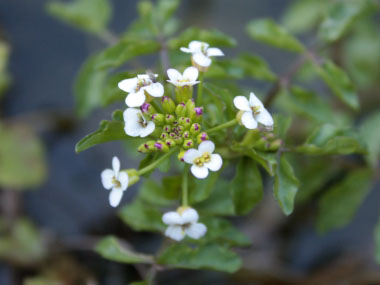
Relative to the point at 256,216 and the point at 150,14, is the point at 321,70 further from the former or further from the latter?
the point at 256,216

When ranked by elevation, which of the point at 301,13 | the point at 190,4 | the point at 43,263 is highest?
the point at 190,4

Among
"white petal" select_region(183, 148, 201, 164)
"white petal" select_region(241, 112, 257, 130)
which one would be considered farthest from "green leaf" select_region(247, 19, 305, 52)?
"white petal" select_region(183, 148, 201, 164)

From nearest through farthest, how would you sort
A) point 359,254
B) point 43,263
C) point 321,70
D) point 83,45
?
point 321,70, point 43,263, point 359,254, point 83,45

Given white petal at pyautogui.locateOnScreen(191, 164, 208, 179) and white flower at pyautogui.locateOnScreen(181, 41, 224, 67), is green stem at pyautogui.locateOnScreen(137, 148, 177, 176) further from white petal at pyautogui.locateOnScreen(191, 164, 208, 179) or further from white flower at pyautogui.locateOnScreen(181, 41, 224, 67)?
white flower at pyautogui.locateOnScreen(181, 41, 224, 67)

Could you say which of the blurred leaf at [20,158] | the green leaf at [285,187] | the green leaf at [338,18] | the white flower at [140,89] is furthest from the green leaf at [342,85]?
the blurred leaf at [20,158]

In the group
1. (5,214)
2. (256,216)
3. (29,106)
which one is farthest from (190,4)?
(5,214)

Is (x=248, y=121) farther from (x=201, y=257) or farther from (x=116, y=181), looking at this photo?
(x=201, y=257)

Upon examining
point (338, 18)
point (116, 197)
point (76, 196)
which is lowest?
point (116, 197)

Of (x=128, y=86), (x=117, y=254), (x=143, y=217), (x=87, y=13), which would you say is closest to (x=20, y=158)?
(x=87, y=13)
